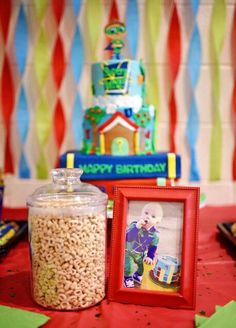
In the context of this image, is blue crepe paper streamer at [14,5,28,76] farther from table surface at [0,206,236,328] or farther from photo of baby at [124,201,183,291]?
photo of baby at [124,201,183,291]

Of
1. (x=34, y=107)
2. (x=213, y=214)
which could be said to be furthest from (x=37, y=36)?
(x=213, y=214)

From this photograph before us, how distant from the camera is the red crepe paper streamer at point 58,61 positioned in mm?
2082

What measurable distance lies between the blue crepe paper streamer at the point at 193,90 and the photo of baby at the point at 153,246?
4.17 feet

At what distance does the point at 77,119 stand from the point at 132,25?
545 mm

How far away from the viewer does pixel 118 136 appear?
1.64 meters

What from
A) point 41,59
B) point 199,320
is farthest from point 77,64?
point 199,320

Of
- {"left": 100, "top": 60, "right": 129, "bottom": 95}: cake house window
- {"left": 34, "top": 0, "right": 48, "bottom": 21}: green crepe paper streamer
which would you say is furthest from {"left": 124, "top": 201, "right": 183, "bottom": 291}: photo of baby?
{"left": 34, "top": 0, "right": 48, "bottom": 21}: green crepe paper streamer

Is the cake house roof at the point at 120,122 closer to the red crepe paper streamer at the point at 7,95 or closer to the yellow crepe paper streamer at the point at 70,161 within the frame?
the yellow crepe paper streamer at the point at 70,161

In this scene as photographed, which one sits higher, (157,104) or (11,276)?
(157,104)

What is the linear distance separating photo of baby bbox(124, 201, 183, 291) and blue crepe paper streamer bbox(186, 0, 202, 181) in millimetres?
1271

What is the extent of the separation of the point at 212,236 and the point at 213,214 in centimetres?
41

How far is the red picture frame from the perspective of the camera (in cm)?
83

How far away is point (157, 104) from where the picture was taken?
2.09 metres

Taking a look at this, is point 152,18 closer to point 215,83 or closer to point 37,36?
point 215,83
